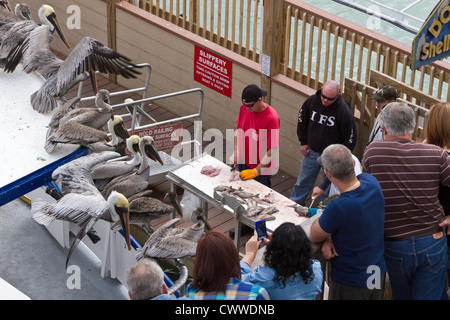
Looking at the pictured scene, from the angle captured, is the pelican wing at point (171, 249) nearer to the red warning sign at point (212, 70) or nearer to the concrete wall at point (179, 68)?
the concrete wall at point (179, 68)

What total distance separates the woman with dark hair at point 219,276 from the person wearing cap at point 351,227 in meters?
0.71

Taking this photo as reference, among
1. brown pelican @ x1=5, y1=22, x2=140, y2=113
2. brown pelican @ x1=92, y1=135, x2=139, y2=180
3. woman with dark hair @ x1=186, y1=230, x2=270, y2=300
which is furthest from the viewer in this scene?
brown pelican @ x1=5, y1=22, x2=140, y2=113

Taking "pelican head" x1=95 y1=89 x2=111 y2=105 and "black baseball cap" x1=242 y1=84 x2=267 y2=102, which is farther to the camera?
"pelican head" x1=95 y1=89 x2=111 y2=105

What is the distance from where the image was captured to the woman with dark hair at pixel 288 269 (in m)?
4.52

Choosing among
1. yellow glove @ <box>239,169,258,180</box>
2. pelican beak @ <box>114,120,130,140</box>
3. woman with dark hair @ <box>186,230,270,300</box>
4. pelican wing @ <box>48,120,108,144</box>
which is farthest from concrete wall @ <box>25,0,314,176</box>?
woman with dark hair @ <box>186,230,270,300</box>

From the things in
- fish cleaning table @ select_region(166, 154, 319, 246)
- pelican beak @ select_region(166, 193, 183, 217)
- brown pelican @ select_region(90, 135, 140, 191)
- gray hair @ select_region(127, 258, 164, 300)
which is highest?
gray hair @ select_region(127, 258, 164, 300)

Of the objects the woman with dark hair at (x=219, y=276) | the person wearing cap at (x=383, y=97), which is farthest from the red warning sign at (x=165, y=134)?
the woman with dark hair at (x=219, y=276)

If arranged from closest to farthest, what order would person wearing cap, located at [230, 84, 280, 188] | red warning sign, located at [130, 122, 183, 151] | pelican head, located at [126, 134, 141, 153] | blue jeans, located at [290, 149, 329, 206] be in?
1. person wearing cap, located at [230, 84, 280, 188]
2. pelican head, located at [126, 134, 141, 153]
3. blue jeans, located at [290, 149, 329, 206]
4. red warning sign, located at [130, 122, 183, 151]

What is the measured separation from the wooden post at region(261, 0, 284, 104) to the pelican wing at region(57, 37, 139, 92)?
1.84 meters

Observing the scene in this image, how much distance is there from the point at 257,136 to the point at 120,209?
1.87 metres

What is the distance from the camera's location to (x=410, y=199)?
524 cm

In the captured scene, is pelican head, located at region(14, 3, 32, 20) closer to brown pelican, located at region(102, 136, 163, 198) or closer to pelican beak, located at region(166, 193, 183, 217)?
brown pelican, located at region(102, 136, 163, 198)

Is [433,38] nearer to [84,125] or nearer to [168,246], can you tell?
[168,246]

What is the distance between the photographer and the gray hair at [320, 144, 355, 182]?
484 centimetres
